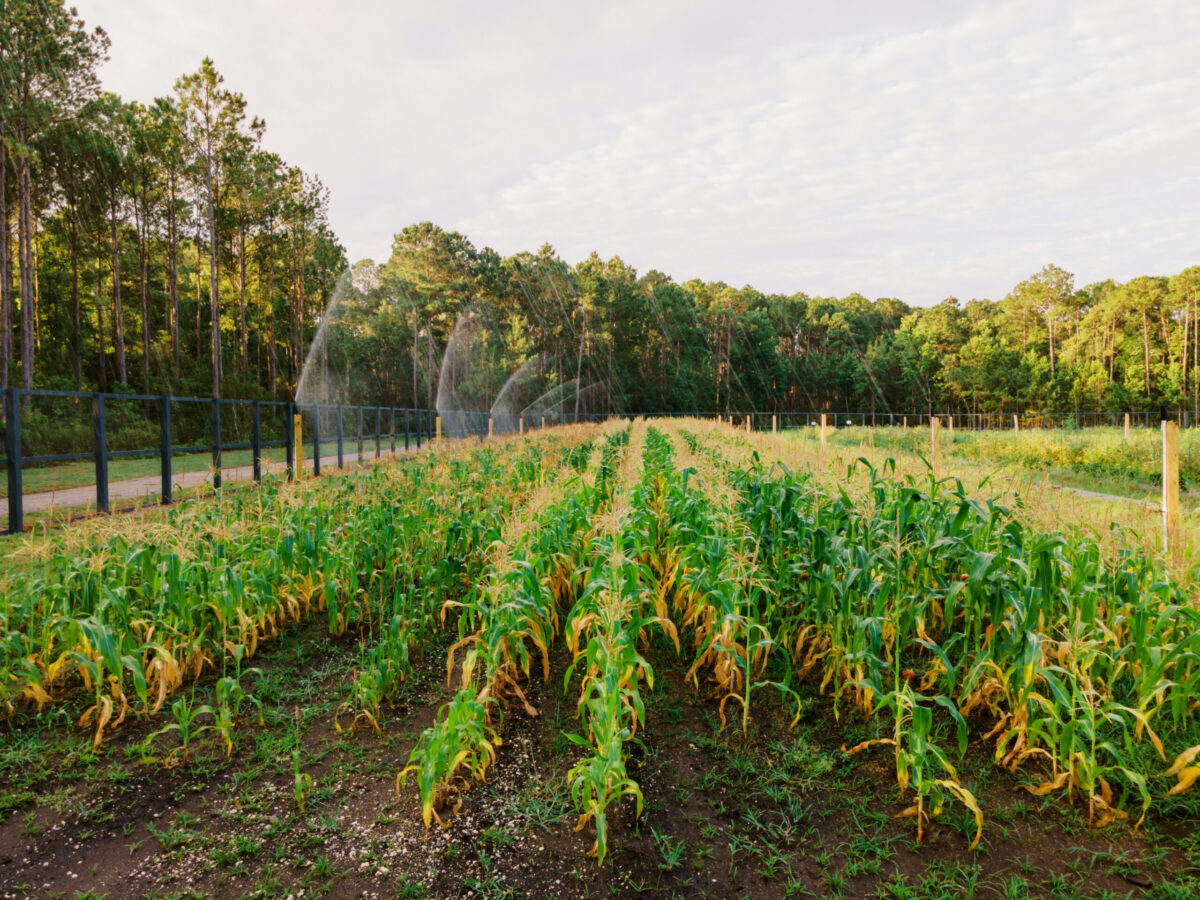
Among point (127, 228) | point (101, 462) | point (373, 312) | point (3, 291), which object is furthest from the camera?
point (373, 312)

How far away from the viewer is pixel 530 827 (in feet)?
7.82

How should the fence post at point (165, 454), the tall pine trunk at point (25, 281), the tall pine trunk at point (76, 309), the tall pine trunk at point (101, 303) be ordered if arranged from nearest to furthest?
the fence post at point (165, 454) → the tall pine trunk at point (25, 281) → the tall pine trunk at point (101, 303) → the tall pine trunk at point (76, 309)

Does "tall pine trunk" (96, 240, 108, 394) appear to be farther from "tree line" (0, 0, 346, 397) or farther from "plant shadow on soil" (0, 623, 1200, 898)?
"plant shadow on soil" (0, 623, 1200, 898)

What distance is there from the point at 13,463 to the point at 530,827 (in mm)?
8284

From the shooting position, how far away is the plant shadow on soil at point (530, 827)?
6.88 feet

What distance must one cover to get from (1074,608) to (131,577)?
19.3 ft

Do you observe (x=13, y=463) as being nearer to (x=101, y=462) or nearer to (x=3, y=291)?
(x=101, y=462)

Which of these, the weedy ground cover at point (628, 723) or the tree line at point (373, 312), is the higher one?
the tree line at point (373, 312)

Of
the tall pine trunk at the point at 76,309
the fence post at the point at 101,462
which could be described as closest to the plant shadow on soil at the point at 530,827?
the fence post at the point at 101,462

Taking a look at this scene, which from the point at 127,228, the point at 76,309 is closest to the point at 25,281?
the point at 76,309

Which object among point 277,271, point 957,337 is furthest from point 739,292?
point 277,271

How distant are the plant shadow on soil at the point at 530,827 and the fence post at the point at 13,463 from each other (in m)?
5.76

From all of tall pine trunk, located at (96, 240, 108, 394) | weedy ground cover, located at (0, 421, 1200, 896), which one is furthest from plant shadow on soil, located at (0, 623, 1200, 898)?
tall pine trunk, located at (96, 240, 108, 394)

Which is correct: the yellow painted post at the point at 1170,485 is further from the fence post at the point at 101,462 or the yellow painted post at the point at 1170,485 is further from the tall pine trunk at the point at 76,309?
the tall pine trunk at the point at 76,309
